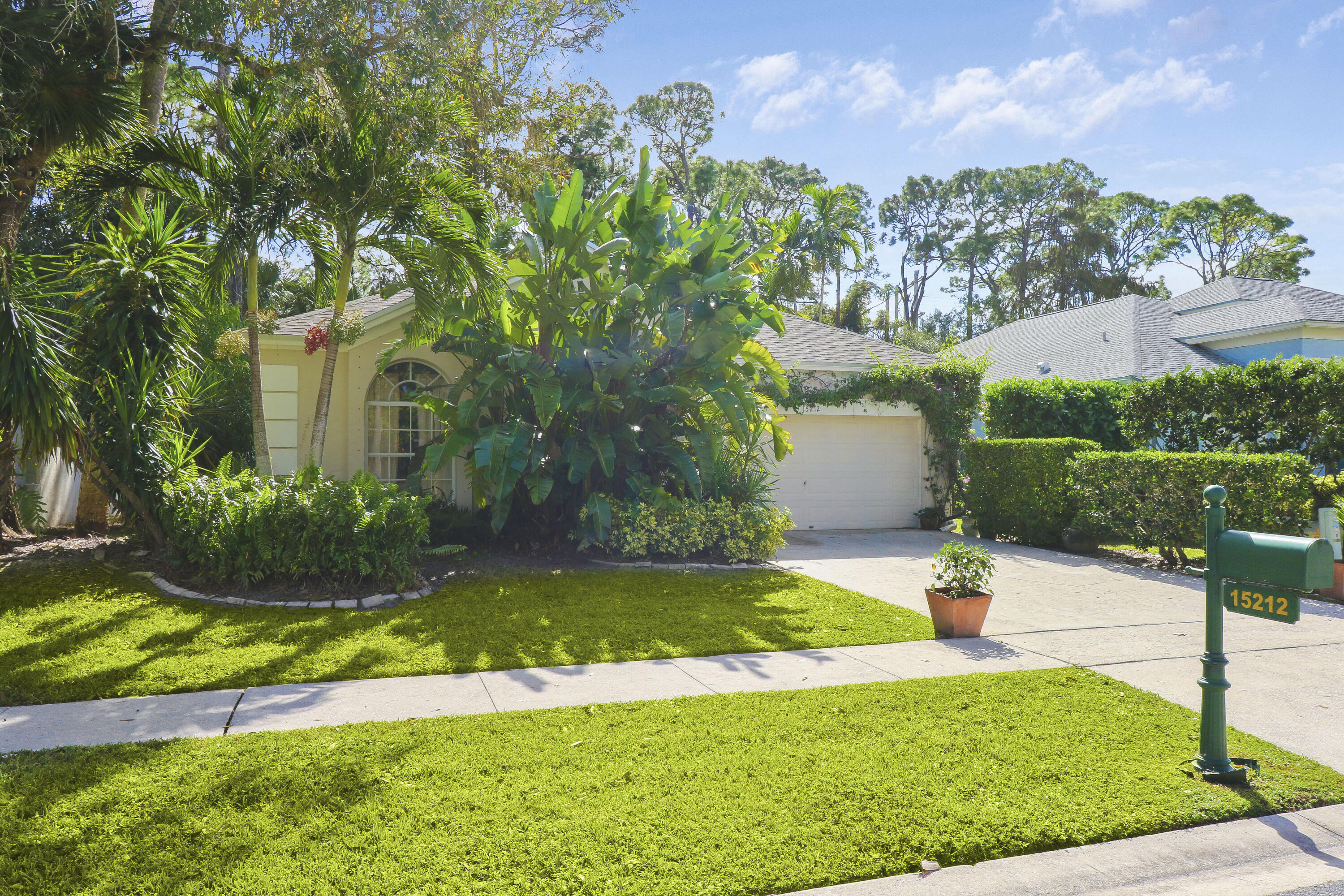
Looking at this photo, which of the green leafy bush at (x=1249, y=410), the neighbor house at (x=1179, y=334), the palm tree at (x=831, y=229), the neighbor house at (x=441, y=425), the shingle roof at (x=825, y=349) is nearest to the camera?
the green leafy bush at (x=1249, y=410)

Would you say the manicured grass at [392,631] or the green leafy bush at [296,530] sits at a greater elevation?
the green leafy bush at [296,530]

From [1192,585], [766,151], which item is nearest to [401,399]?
[1192,585]

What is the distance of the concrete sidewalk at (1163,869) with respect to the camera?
3.02 metres

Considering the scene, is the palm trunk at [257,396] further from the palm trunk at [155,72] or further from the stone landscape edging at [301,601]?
the stone landscape edging at [301,601]

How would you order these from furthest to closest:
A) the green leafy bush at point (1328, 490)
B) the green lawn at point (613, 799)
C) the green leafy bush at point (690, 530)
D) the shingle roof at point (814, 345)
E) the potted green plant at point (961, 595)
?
the shingle roof at point (814, 345) → the green leafy bush at point (1328, 490) → the green leafy bush at point (690, 530) → the potted green plant at point (961, 595) → the green lawn at point (613, 799)

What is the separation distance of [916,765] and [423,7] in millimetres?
8279

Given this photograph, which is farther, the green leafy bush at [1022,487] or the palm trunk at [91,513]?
the green leafy bush at [1022,487]

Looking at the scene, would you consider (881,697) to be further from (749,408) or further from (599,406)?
(599,406)

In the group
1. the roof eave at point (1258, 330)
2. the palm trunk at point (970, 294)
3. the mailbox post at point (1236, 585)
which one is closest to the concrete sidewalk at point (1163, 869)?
the mailbox post at point (1236, 585)

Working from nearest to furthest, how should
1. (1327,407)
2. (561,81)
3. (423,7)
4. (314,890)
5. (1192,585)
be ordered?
(314,890) → (423,7) → (1192,585) → (1327,407) → (561,81)

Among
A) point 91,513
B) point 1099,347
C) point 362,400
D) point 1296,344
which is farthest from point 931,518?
point 91,513

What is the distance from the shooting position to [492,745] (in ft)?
13.7

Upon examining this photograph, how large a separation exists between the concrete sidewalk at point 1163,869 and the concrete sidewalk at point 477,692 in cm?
224

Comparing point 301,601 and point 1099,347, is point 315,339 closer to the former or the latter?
point 301,601
